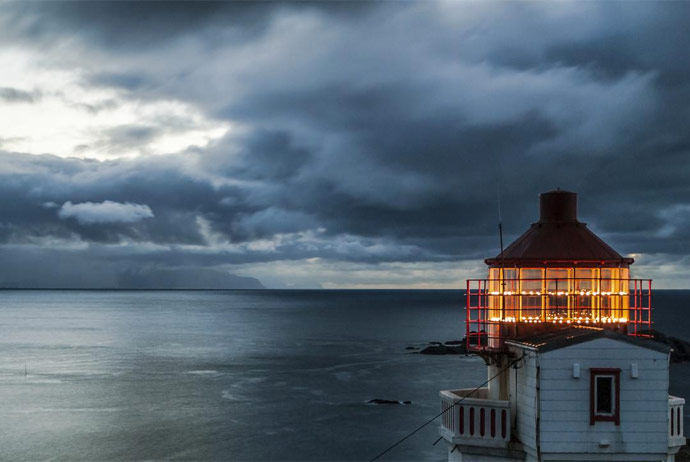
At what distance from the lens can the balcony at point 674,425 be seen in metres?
14.2

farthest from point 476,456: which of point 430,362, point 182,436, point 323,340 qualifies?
point 323,340

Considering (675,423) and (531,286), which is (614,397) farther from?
(531,286)

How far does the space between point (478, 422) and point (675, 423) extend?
398cm

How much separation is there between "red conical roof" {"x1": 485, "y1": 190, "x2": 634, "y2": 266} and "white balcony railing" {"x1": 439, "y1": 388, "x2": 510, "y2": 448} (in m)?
3.31

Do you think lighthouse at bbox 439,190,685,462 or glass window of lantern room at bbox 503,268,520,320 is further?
glass window of lantern room at bbox 503,268,520,320

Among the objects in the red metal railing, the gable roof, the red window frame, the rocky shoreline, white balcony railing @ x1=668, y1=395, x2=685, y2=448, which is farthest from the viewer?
the rocky shoreline

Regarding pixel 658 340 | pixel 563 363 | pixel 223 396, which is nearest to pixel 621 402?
pixel 563 363

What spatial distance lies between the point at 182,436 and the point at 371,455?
1302cm

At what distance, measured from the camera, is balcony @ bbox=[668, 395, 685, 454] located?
14.2m

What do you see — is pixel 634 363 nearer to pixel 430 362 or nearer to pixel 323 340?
pixel 430 362

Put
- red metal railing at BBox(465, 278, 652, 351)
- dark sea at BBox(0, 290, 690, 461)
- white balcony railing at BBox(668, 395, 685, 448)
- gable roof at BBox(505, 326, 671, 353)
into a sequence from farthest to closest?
1. dark sea at BBox(0, 290, 690, 461)
2. red metal railing at BBox(465, 278, 652, 351)
3. white balcony railing at BBox(668, 395, 685, 448)
4. gable roof at BBox(505, 326, 671, 353)

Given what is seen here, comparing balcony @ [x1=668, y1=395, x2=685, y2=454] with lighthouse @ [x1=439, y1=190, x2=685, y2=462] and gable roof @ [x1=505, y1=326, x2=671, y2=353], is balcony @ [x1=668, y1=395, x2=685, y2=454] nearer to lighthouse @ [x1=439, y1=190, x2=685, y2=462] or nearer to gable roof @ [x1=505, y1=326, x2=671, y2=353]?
lighthouse @ [x1=439, y1=190, x2=685, y2=462]

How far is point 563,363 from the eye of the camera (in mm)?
13734

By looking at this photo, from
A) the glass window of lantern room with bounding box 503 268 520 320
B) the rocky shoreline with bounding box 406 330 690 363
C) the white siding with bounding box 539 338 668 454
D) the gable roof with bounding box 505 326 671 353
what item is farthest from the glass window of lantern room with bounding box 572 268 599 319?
the rocky shoreline with bounding box 406 330 690 363
